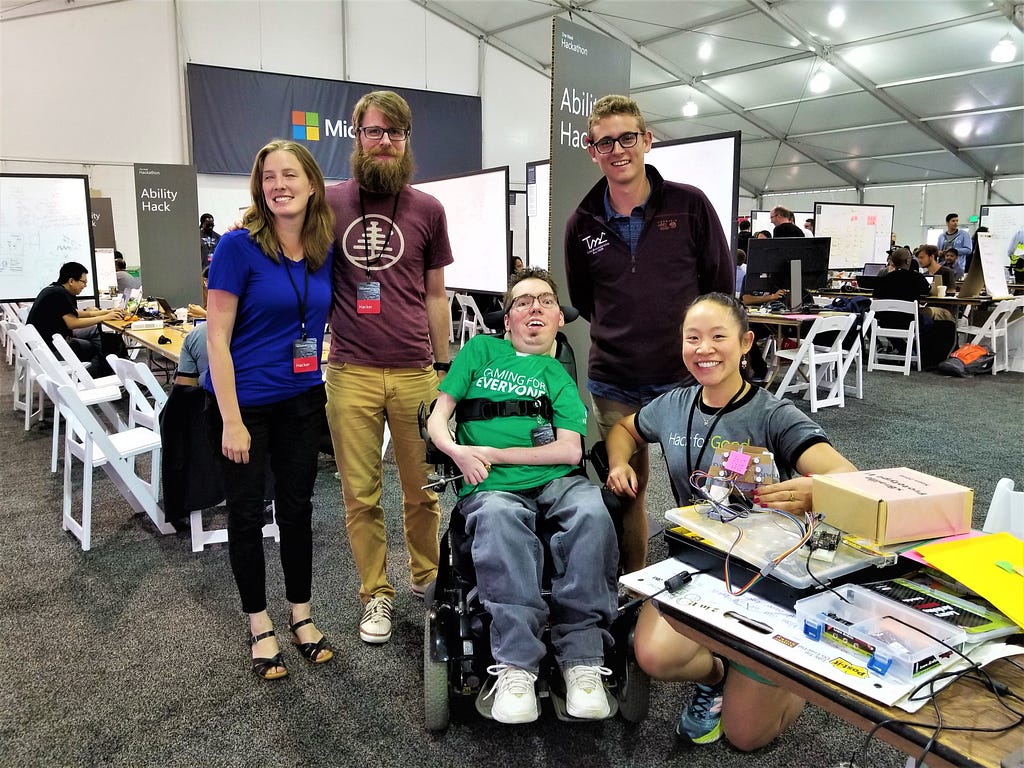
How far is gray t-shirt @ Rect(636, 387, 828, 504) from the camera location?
166 cm

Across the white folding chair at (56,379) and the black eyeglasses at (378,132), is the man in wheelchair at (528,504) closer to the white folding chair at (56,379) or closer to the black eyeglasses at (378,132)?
the black eyeglasses at (378,132)

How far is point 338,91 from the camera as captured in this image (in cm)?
1228

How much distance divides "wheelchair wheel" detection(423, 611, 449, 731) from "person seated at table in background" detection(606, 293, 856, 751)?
558mm

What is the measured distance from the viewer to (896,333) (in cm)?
724

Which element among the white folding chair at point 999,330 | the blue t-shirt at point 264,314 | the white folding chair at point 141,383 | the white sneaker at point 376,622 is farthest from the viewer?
the white folding chair at point 999,330

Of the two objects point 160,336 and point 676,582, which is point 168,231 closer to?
point 160,336

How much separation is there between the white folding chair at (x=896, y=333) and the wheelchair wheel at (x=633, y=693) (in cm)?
559

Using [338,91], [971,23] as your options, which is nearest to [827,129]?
[971,23]

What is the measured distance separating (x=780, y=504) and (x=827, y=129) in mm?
15520

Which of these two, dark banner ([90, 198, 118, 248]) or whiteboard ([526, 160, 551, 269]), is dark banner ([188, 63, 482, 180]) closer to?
dark banner ([90, 198, 118, 248])

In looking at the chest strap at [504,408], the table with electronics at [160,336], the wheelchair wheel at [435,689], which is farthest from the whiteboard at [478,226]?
the wheelchair wheel at [435,689]

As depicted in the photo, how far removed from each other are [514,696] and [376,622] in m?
0.91

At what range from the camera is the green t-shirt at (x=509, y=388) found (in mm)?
2057

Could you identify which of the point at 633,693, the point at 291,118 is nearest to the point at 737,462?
the point at 633,693
